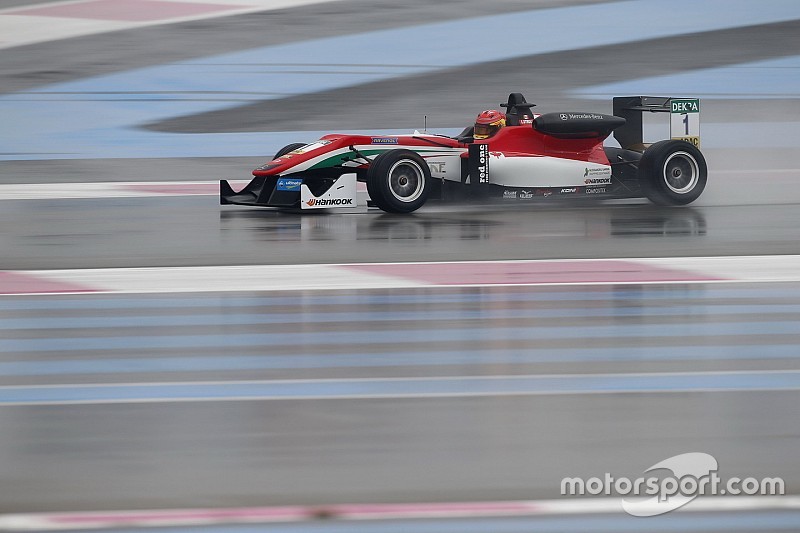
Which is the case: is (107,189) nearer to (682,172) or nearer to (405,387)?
(682,172)

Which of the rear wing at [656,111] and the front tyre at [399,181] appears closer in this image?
the front tyre at [399,181]

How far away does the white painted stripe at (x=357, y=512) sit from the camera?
11.8ft

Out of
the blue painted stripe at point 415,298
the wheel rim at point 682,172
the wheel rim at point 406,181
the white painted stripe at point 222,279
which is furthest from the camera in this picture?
the wheel rim at point 682,172

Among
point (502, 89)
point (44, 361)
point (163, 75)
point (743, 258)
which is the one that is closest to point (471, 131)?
point (743, 258)

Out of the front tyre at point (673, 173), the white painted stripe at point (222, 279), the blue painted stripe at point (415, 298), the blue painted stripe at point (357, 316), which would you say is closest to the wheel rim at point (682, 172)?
the front tyre at point (673, 173)

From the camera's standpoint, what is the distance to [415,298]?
7250 mm

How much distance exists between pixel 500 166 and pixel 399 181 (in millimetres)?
1029

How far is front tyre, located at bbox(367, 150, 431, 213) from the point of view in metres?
11.3

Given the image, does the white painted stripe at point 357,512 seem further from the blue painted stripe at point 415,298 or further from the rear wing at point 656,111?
the rear wing at point 656,111

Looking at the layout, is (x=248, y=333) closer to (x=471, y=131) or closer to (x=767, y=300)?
(x=767, y=300)

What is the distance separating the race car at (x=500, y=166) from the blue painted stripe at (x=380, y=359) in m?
5.63

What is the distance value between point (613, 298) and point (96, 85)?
1612cm

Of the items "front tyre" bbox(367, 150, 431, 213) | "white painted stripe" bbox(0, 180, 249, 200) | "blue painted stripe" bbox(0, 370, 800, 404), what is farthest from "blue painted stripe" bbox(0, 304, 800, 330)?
"white painted stripe" bbox(0, 180, 249, 200)

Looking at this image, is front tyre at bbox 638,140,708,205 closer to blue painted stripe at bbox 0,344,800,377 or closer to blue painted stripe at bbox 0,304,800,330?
blue painted stripe at bbox 0,304,800,330
